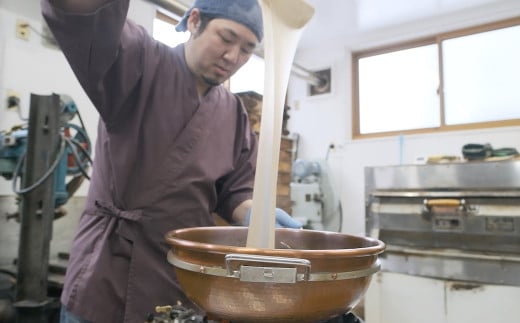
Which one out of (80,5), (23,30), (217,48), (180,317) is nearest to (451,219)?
(217,48)

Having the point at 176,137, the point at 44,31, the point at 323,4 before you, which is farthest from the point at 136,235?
the point at 323,4

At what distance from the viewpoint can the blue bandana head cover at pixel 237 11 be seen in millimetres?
791

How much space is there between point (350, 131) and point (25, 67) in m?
2.68

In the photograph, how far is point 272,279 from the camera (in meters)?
0.36

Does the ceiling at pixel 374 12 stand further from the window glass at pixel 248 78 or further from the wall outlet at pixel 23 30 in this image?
the wall outlet at pixel 23 30

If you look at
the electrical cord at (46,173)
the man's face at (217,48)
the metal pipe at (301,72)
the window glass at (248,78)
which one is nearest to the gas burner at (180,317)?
the man's face at (217,48)

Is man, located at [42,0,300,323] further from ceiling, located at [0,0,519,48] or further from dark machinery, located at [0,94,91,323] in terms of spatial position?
ceiling, located at [0,0,519,48]

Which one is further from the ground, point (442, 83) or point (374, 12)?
point (374, 12)

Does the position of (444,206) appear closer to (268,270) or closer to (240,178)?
(240,178)

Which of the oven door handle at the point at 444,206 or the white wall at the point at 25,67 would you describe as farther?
the oven door handle at the point at 444,206

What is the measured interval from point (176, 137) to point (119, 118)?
0.12 metres

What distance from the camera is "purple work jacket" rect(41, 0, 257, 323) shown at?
0.70 m

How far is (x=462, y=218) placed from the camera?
202 centimetres

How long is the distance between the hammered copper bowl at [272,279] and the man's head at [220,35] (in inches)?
19.2
